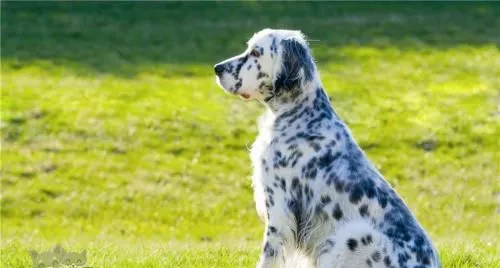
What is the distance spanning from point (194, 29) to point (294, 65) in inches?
1147

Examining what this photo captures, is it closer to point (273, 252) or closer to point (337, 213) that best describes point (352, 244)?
point (337, 213)

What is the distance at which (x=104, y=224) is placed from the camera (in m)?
22.8

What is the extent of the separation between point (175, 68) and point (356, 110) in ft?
23.8

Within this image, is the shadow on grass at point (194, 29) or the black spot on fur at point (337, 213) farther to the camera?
the shadow on grass at point (194, 29)

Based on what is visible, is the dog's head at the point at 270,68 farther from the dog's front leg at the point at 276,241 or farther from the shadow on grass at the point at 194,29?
the shadow on grass at the point at 194,29

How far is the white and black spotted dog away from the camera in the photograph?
9.07 meters

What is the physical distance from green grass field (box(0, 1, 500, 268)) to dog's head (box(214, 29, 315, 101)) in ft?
8.72

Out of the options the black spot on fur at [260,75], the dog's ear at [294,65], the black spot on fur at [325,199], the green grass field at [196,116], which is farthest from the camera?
the green grass field at [196,116]

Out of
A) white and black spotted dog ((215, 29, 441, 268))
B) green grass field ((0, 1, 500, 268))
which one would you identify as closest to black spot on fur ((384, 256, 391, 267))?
white and black spotted dog ((215, 29, 441, 268))

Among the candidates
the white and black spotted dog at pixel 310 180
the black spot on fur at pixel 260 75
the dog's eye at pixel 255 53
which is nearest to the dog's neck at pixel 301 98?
the white and black spotted dog at pixel 310 180

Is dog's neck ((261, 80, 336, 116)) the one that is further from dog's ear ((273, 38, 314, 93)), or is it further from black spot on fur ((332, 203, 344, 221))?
black spot on fur ((332, 203, 344, 221))

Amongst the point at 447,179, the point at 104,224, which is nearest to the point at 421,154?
the point at 447,179

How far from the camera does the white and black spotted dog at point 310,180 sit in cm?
907

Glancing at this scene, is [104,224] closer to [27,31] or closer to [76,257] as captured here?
[76,257]
